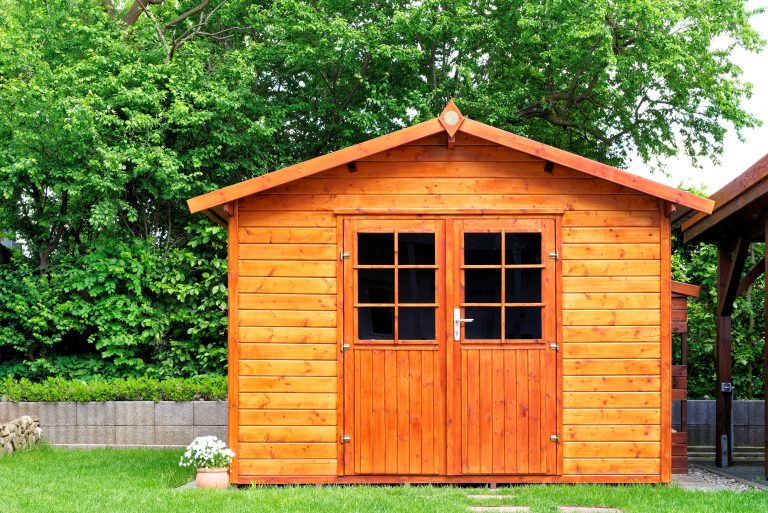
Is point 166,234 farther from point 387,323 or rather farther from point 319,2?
point 387,323

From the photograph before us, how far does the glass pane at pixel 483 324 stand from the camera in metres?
7.68

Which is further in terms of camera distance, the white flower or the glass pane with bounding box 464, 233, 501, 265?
the glass pane with bounding box 464, 233, 501, 265

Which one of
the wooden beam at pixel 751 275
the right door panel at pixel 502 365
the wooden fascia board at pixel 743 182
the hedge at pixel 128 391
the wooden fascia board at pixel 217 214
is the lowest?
the hedge at pixel 128 391

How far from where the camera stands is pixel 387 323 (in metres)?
7.70

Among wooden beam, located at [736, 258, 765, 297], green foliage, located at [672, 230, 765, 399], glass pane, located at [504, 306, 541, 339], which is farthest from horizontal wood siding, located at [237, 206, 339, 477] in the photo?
green foliage, located at [672, 230, 765, 399]

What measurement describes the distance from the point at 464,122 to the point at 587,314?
1891 mm

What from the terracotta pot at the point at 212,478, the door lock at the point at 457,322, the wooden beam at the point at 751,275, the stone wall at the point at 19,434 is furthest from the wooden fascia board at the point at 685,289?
the stone wall at the point at 19,434

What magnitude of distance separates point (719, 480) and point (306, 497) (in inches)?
154

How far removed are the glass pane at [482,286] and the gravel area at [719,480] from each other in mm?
2528

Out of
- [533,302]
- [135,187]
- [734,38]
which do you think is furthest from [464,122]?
[734,38]

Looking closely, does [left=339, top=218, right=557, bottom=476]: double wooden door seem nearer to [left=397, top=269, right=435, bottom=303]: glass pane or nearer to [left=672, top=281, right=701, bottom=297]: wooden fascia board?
[left=397, top=269, right=435, bottom=303]: glass pane

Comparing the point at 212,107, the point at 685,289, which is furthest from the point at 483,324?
the point at 212,107

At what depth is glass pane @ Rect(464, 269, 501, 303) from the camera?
7672 millimetres

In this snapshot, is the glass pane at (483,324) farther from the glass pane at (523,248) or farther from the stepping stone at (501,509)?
the stepping stone at (501,509)
